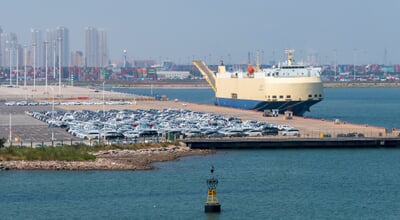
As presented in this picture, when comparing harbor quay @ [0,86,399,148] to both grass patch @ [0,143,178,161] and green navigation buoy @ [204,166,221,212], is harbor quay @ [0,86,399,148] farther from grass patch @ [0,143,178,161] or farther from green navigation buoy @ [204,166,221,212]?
green navigation buoy @ [204,166,221,212]

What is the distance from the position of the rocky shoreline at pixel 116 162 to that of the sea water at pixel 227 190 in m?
0.68

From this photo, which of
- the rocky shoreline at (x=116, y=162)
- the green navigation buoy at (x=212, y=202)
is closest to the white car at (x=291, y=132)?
the rocky shoreline at (x=116, y=162)

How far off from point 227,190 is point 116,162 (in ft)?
23.1

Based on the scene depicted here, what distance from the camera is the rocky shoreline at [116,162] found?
41500mm

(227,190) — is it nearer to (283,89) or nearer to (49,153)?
(49,153)

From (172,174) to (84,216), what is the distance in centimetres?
853

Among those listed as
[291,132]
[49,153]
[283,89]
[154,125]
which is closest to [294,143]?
[291,132]

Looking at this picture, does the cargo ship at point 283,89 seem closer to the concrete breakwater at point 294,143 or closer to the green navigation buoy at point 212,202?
the concrete breakwater at point 294,143

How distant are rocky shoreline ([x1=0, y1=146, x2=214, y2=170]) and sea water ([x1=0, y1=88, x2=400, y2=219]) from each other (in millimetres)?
676

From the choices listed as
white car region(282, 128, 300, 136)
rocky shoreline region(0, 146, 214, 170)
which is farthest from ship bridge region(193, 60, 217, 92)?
rocky shoreline region(0, 146, 214, 170)

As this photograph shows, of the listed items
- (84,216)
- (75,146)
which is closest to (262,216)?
(84,216)

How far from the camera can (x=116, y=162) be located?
1670 inches

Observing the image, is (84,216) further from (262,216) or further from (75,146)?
(75,146)

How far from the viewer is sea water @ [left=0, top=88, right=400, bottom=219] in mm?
32719
